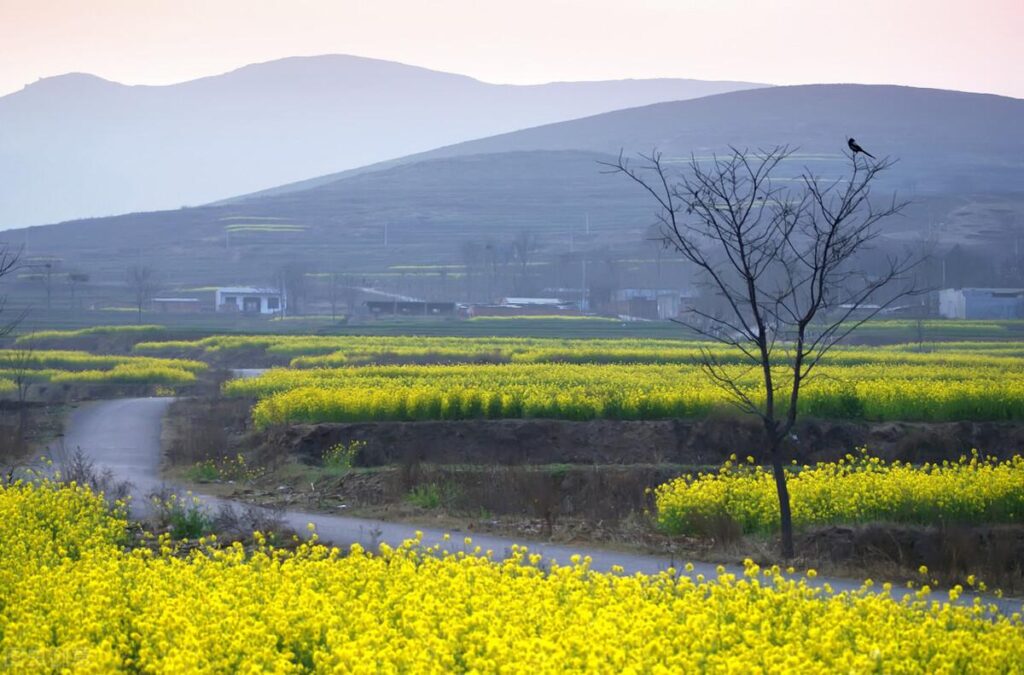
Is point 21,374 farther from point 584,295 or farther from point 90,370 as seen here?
point 584,295

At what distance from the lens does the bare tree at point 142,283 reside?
390ft

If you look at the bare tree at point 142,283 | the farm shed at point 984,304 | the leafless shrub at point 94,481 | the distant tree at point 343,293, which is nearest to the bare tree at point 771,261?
the leafless shrub at point 94,481

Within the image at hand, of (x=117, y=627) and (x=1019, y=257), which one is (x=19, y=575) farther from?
(x=1019, y=257)

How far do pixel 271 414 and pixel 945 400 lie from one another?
1516 cm

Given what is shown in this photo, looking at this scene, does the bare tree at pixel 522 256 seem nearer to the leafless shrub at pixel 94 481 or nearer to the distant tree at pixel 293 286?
the distant tree at pixel 293 286

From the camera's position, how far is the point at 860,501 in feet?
57.3

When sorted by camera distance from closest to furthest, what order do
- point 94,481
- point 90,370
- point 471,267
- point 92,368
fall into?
point 94,481 < point 90,370 < point 92,368 < point 471,267

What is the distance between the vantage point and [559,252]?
→ 167m

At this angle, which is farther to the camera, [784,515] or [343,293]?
[343,293]

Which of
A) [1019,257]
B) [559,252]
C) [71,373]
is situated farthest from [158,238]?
[71,373]

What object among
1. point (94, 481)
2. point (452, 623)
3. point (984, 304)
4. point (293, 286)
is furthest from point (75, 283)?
point (452, 623)

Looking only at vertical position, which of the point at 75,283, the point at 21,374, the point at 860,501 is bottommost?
the point at 860,501

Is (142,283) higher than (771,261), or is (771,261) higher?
(142,283)

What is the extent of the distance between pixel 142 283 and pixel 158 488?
362 feet
